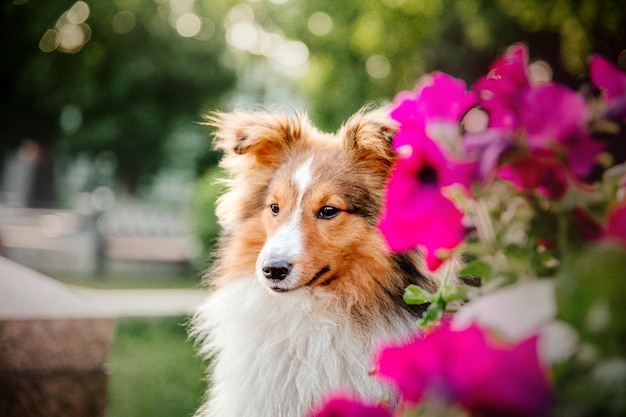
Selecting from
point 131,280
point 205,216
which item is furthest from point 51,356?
point 131,280

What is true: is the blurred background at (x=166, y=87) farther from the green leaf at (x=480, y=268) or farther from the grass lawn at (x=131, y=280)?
the green leaf at (x=480, y=268)

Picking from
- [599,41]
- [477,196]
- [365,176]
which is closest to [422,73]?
[599,41]

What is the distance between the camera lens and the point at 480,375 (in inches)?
27.5

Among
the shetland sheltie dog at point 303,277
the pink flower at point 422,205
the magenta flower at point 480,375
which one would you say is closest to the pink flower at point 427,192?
the pink flower at point 422,205

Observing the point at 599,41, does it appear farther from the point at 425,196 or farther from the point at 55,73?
the point at 55,73

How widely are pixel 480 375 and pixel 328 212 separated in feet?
6.79

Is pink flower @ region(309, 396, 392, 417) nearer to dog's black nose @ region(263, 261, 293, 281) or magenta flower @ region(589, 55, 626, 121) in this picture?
magenta flower @ region(589, 55, 626, 121)

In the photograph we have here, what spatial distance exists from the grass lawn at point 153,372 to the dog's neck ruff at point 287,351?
71.2 inches

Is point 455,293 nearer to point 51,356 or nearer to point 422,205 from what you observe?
point 422,205

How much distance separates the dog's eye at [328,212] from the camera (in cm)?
274

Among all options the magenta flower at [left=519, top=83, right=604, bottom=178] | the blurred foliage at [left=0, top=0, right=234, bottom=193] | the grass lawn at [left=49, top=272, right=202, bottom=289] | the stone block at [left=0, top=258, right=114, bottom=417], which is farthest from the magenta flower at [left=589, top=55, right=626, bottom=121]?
the blurred foliage at [left=0, top=0, right=234, bottom=193]

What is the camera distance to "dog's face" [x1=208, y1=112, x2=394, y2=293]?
258 cm

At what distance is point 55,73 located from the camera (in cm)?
2275

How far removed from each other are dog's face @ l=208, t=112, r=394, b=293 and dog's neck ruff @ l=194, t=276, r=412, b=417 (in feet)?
0.44
